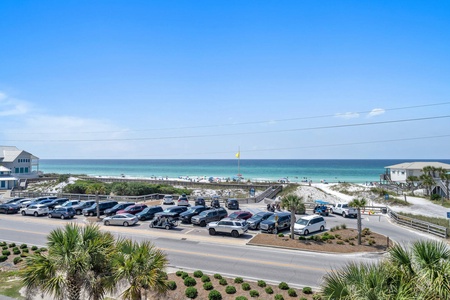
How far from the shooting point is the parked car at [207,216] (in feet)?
119

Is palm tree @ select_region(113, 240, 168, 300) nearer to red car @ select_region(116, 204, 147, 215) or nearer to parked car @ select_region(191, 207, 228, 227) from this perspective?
parked car @ select_region(191, 207, 228, 227)

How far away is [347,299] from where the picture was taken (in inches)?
337

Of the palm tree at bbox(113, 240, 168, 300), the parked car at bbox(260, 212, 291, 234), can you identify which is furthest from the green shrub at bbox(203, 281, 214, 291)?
the parked car at bbox(260, 212, 291, 234)

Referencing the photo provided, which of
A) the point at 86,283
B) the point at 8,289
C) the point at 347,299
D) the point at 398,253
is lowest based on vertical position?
the point at 8,289

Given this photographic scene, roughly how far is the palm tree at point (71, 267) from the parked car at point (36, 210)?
3406 cm

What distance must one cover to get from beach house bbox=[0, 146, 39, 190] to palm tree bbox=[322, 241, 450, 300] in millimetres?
77106

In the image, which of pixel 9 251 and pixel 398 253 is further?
pixel 9 251

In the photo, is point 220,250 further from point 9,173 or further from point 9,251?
point 9,173

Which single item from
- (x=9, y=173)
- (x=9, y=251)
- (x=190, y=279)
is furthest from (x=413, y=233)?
(x=9, y=173)

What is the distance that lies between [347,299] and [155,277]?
6.29m

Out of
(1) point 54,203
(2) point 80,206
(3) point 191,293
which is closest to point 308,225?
(3) point 191,293

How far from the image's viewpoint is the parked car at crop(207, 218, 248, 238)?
102 ft

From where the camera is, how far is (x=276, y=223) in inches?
1224

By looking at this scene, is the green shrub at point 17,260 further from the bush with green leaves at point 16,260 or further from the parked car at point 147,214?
the parked car at point 147,214
